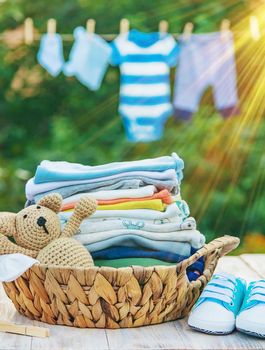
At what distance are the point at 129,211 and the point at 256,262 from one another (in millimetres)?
503

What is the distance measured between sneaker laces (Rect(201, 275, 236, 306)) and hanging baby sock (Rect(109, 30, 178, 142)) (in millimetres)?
2614

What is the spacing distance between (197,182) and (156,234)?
294 centimetres

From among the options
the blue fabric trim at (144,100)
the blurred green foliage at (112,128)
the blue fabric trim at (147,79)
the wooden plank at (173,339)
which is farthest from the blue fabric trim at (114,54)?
the wooden plank at (173,339)

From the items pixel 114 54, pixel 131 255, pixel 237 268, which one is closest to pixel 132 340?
pixel 131 255

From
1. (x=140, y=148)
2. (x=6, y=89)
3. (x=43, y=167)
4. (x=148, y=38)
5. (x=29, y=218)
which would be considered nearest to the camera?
(x=29, y=218)

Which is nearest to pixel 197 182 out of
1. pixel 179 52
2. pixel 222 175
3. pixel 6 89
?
pixel 222 175

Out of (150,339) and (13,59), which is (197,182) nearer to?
(13,59)

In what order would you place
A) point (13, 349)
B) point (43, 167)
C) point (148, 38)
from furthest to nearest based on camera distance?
point (148, 38)
point (43, 167)
point (13, 349)

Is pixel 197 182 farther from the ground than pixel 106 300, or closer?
closer

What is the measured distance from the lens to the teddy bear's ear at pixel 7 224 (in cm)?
118

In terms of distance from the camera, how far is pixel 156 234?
48.9 inches

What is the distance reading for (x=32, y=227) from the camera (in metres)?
1.19

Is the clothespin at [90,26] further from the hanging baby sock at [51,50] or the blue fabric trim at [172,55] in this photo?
the blue fabric trim at [172,55]

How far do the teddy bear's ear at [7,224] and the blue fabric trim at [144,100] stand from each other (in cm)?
269
